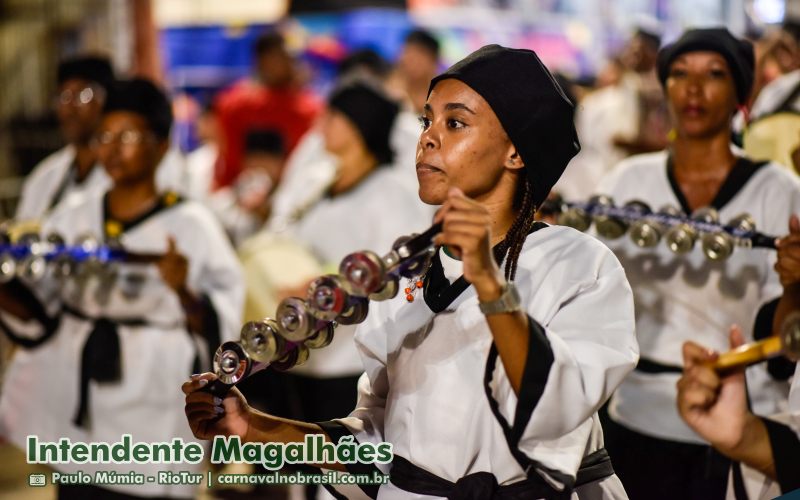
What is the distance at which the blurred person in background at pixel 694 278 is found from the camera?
3.92m

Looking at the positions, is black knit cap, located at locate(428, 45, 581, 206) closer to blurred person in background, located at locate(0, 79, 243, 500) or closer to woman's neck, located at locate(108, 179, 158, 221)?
blurred person in background, located at locate(0, 79, 243, 500)

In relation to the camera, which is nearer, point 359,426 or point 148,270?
point 359,426

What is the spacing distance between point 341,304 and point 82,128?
3.79 meters

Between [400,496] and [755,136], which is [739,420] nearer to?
[400,496]

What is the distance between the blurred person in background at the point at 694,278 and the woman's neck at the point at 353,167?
6.72 ft

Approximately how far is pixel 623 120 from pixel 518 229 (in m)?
8.03

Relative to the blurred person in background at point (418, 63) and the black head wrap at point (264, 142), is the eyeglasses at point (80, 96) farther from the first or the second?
the blurred person in background at point (418, 63)

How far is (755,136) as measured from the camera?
192 inches

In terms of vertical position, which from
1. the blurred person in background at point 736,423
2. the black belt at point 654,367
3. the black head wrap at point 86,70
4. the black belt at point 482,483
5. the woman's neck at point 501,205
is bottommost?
the black belt at point 482,483

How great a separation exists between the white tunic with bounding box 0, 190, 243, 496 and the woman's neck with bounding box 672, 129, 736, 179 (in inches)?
70.5

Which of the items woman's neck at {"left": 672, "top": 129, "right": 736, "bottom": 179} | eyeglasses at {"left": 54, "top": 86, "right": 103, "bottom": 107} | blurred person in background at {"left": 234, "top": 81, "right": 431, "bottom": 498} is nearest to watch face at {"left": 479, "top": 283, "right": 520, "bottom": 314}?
woman's neck at {"left": 672, "top": 129, "right": 736, "bottom": 179}

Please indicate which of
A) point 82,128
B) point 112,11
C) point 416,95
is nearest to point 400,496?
point 82,128

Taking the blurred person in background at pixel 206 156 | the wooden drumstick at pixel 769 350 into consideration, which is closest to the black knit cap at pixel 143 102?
the wooden drumstick at pixel 769 350

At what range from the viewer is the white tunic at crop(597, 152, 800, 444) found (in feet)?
12.8
